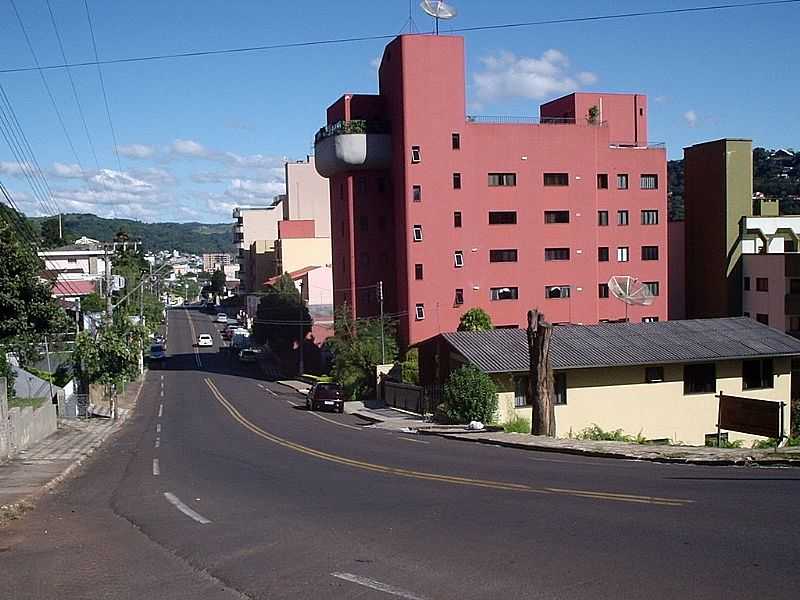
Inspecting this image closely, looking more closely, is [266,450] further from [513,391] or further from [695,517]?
[695,517]

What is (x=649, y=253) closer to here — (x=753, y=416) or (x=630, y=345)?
(x=630, y=345)

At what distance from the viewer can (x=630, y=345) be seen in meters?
38.2

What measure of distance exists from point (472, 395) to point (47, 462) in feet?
51.2

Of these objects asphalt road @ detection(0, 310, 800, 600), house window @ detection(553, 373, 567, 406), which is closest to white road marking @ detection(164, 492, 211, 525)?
asphalt road @ detection(0, 310, 800, 600)

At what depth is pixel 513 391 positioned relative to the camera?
35.9 metres

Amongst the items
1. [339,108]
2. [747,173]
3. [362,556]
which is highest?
[339,108]

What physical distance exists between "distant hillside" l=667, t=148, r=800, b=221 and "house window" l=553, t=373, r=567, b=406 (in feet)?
325

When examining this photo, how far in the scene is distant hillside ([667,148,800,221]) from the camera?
138375mm

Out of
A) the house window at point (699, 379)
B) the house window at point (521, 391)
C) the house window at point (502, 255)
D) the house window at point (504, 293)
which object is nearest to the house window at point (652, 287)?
the house window at point (504, 293)

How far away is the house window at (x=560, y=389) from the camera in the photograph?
3597 cm

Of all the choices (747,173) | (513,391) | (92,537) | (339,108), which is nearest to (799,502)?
(92,537)

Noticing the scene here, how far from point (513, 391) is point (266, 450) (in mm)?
12316

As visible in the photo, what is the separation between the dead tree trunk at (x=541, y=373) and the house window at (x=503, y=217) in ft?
120

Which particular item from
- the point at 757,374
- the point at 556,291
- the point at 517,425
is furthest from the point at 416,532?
the point at 556,291
